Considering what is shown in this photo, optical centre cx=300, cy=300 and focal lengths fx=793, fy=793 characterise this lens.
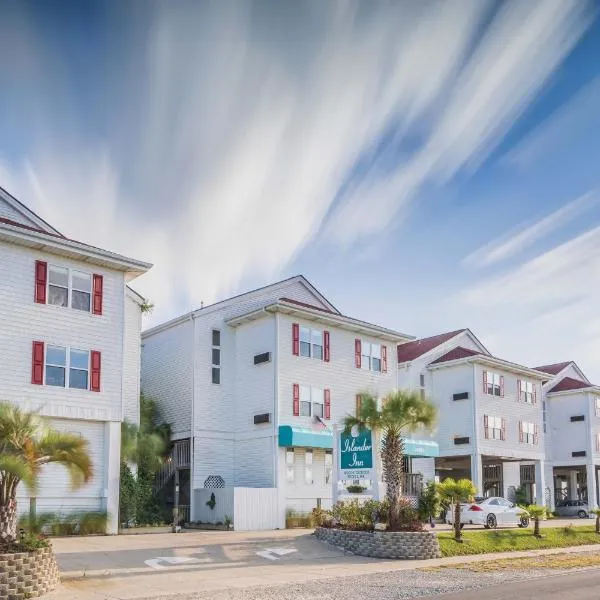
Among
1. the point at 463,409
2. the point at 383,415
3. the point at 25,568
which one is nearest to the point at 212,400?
the point at 383,415

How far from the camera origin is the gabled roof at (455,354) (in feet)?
150

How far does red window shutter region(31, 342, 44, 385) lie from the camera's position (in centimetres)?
2555

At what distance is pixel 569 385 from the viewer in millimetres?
56438

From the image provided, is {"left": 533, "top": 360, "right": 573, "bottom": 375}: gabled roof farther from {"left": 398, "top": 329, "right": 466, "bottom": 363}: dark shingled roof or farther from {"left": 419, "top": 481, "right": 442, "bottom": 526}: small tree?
{"left": 419, "top": 481, "right": 442, "bottom": 526}: small tree

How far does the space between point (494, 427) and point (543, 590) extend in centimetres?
2959

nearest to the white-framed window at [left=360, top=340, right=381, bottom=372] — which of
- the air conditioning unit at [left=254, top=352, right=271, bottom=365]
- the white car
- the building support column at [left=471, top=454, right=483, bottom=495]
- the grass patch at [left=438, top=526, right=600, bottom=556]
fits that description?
the air conditioning unit at [left=254, top=352, right=271, bottom=365]

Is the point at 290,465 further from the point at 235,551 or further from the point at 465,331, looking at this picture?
the point at 465,331

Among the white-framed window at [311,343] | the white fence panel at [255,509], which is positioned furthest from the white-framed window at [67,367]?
the white-framed window at [311,343]

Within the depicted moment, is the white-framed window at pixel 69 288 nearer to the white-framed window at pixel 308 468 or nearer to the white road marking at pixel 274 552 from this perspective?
the white road marking at pixel 274 552

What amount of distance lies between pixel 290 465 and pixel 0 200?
15934 millimetres

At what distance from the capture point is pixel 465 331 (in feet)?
165

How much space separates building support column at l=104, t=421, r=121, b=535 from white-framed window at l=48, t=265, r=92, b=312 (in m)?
4.25

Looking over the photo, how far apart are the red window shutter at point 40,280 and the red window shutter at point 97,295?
1818 mm

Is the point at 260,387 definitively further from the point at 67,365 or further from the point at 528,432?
the point at 528,432
